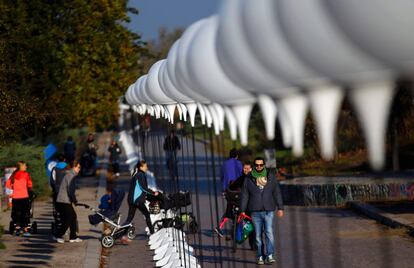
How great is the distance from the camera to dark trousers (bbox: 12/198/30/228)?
2067cm

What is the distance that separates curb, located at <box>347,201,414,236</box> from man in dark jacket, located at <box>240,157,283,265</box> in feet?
14.0

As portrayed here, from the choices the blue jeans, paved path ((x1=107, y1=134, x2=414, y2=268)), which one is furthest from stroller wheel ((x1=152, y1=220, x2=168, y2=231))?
the blue jeans

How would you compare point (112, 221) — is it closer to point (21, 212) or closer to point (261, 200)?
point (21, 212)

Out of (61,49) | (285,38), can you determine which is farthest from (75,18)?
(285,38)

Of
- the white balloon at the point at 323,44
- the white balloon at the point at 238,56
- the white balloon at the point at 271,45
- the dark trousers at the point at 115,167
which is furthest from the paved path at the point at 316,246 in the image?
the dark trousers at the point at 115,167

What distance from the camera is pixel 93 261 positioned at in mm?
16906

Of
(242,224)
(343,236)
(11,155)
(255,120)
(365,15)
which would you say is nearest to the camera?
(365,15)

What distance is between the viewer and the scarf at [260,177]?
1546 cm

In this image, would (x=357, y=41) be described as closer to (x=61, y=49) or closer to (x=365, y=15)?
(x=365, y=15)

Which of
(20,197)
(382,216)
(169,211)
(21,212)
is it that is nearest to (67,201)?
(20,197)

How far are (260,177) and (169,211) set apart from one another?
4875 mm

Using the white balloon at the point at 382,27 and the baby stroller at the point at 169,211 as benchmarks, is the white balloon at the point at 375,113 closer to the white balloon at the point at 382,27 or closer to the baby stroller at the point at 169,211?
the white balloon at the point at 382,27

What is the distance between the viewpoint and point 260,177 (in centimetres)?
1552

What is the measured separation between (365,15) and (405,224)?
58.2ft
